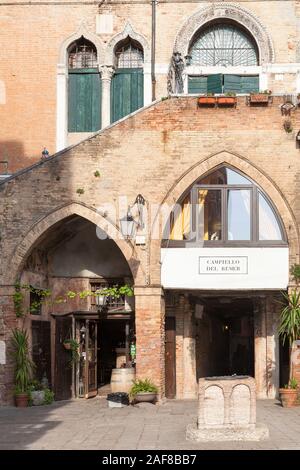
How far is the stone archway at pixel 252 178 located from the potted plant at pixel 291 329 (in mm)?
1049

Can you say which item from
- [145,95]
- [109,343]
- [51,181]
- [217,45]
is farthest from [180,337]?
[217,45]

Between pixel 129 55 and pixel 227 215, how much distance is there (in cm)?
843

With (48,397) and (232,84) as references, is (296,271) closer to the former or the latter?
(48,397)

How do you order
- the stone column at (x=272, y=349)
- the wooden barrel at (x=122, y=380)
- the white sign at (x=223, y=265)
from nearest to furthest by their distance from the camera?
the white sign at (x=223, y=265)
the wooden barrel at (x=122, y=380)
the stone column at (x=272, y=349)

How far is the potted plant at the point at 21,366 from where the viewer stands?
2088 cm

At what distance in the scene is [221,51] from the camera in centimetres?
2780

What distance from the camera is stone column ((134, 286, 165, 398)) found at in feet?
68.6

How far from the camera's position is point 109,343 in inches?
1035

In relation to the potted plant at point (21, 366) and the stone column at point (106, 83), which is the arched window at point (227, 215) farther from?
the stone column at point (106, 83)

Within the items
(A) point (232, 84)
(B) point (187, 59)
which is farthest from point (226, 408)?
(B) point (187, 59)

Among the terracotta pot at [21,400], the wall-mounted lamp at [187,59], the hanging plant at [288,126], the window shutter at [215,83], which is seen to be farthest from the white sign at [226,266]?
the wall-mounted lamp at [187,59]

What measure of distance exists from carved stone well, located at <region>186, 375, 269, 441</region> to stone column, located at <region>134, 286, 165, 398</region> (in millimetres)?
6925

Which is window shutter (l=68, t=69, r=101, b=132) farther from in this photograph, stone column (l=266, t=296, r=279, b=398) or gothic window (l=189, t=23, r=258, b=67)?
stone column (l=266, t=296, r=279, b=398)

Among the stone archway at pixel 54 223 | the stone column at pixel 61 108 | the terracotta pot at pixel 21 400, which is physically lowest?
the terracotta pot at pixel 21 400
